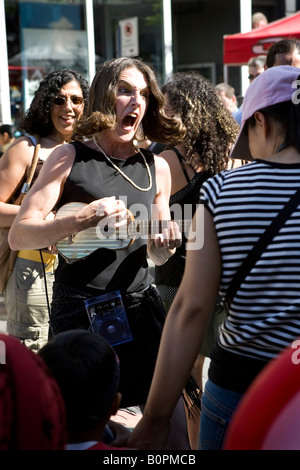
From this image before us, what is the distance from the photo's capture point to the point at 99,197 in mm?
2795

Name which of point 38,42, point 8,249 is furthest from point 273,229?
point 38,42

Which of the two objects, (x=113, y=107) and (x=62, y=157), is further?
(x=113, y=107)

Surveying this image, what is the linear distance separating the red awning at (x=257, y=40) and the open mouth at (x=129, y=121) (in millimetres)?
5408

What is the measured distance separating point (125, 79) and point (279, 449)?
2.06 metres

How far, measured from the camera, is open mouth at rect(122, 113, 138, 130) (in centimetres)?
297

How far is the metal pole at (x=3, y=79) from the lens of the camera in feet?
37.1

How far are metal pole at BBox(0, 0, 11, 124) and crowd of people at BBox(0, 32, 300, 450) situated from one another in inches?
291

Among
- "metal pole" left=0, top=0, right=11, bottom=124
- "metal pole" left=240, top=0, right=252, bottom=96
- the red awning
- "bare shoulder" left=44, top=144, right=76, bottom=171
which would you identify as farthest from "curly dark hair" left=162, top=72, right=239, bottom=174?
"metal pole" left=240, top=0, right=252, bottom=96

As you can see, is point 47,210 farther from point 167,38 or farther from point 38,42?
point 167,38

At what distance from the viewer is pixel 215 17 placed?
13938mm

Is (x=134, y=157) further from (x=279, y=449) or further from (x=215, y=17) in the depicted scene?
(x=215, y=17)

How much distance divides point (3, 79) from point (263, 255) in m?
10.3

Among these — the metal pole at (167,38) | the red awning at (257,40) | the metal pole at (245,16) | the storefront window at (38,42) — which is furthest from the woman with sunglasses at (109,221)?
Answer: the metal pole at (245,16)
